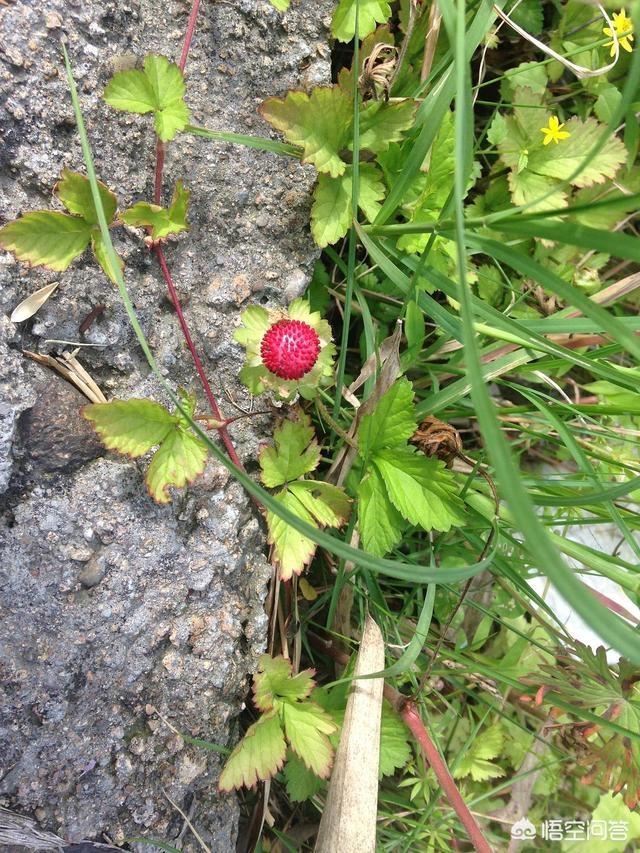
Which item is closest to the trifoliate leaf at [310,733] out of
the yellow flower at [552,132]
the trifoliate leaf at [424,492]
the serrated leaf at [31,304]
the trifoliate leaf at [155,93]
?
the trifoliate leaf at [424,492]

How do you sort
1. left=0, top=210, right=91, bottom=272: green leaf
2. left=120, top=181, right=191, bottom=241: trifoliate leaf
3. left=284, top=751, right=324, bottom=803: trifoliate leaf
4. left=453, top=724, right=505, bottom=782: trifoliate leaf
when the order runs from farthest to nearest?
1. left=453, top=724, right=505, bottom=782: trifoliate leaf
2. left=284, top=751, right=324, bottom=803: trifoliate leaf
3. left=120, top=181, right=191, bottom=241: trifoliate leaf
4. left=0, top=210, right=91, bottom=272: green leaf

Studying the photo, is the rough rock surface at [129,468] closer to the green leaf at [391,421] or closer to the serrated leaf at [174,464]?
the serrated leaf at [174,464]

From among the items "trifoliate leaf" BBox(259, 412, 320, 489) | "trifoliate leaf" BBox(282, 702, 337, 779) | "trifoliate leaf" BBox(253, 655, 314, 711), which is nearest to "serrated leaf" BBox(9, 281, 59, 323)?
"trifoliate leaf" BBox(259, 412, 320, 489)

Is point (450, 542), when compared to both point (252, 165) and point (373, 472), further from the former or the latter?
point (252, 165)

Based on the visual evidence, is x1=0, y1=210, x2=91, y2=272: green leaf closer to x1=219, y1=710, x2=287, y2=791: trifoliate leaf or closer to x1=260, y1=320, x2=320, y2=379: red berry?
x1=260, y1=320, x2=320, y2=379: red berry

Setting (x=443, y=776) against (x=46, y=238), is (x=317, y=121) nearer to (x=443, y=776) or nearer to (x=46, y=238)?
(x=46, y=238)

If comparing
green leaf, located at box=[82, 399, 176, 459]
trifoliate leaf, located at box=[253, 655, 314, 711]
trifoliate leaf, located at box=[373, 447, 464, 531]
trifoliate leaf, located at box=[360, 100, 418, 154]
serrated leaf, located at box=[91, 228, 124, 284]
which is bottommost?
trifoliate leaf, located at box=[253, 655, 314, 711]

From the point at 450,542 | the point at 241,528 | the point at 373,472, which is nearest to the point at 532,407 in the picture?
the point at 450,542
